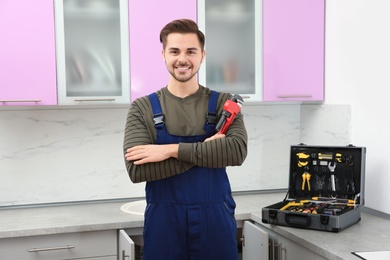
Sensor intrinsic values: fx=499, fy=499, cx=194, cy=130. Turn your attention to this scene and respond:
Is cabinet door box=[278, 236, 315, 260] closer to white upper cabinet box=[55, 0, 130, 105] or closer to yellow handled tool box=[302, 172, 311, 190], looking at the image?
yellow handled tool box=[302, 172, 311, 190]

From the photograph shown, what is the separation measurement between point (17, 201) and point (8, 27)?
3.24 feet

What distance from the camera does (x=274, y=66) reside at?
2.82 meters

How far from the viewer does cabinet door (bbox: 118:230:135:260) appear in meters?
2.10

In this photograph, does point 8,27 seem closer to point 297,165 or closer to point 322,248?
point 297,165

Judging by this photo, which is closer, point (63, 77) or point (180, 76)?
point (180, 76)

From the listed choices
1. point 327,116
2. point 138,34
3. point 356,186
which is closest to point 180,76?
point 138,34

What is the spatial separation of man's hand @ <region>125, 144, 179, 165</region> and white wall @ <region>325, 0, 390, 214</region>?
1.16 meters

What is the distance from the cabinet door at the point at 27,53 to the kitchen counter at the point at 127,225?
1.95 ft

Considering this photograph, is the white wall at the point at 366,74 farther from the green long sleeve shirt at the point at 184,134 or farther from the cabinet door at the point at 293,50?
the green long sleeve shirt at the point at 184,134

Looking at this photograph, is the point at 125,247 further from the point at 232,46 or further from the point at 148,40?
the point at 232,46

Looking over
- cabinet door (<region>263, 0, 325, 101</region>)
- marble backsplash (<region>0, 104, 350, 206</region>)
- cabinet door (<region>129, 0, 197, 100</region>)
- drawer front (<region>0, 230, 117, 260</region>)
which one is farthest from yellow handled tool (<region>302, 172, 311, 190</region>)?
drawer front (<region>0, 230, 117, 260</region>)

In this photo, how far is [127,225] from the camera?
7.90 feet

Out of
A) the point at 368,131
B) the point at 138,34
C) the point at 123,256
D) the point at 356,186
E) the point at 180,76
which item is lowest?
the point at 123,256

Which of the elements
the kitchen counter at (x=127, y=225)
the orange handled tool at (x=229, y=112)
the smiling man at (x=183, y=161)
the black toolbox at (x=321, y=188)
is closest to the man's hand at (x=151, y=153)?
the smiling man at (x=183, y=161)
